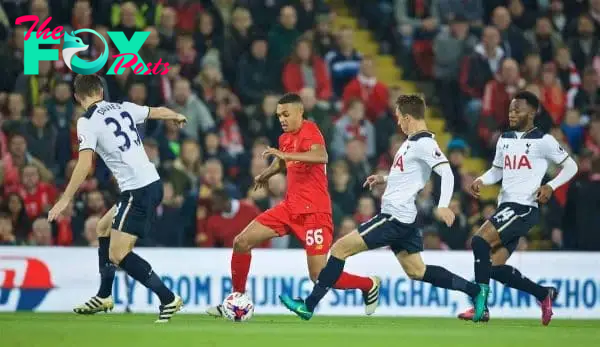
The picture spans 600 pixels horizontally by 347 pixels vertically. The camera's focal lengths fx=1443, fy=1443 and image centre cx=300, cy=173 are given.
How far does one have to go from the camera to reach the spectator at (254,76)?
20.9 meters

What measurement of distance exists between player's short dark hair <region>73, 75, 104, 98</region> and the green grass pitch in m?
2.16

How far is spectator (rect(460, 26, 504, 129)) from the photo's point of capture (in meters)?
21.5

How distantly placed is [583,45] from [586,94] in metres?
1.03

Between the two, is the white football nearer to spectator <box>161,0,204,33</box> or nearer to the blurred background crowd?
the blurred background crowd

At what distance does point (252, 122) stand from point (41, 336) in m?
8.74

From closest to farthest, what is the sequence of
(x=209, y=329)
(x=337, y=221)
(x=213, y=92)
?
(x=209, y=329)
(x=337, y=221)
(x=213, y=92)

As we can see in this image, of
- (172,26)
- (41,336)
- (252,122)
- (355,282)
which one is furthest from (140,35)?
(41,336)

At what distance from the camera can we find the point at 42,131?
1920 centimetres

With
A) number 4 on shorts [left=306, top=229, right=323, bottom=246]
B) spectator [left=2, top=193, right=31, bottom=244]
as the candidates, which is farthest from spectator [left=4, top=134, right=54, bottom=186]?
number 4 on shorts [left=306, top=229, right=323, bottom=246]

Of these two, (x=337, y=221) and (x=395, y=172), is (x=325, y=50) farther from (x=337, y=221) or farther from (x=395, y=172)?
(x=395, y=172)

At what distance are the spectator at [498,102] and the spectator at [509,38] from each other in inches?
40.3

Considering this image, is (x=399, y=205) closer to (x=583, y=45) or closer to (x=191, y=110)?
(x=191, y=110)

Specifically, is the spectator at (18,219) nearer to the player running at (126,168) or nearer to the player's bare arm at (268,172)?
the player running at (126,168)

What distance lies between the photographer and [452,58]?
2205cm
